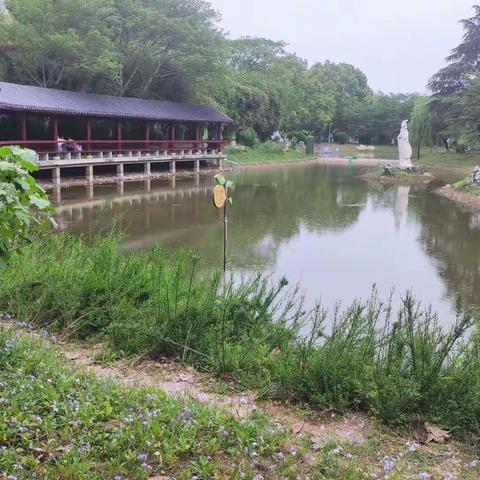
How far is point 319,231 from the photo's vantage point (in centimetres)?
1487

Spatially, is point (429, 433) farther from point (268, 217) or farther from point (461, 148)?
point (461, 148)

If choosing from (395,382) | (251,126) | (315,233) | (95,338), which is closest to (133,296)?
(95,338)

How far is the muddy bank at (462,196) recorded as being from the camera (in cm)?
2041

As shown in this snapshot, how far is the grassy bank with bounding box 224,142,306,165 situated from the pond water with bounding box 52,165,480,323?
520 inches

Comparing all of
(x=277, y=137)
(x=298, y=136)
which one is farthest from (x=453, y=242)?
(x=298, y=136)

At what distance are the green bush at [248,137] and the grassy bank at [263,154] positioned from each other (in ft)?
2.15

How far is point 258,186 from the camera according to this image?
84.2 ft

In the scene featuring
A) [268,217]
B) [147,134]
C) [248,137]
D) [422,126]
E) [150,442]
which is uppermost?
[422,126]

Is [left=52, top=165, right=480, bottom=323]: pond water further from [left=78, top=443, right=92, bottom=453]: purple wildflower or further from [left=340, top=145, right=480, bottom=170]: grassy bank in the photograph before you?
[left=340, top=145, right=480, bottom=170]: grassy bank

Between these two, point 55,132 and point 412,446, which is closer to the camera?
point 412,446

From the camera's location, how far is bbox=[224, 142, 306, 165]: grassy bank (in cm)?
3873

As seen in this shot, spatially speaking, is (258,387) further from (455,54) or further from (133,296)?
(455,54)

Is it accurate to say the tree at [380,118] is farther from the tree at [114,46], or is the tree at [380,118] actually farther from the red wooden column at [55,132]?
the red wooden column at [55,132]

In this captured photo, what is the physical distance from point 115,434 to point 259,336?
2.18 metres
